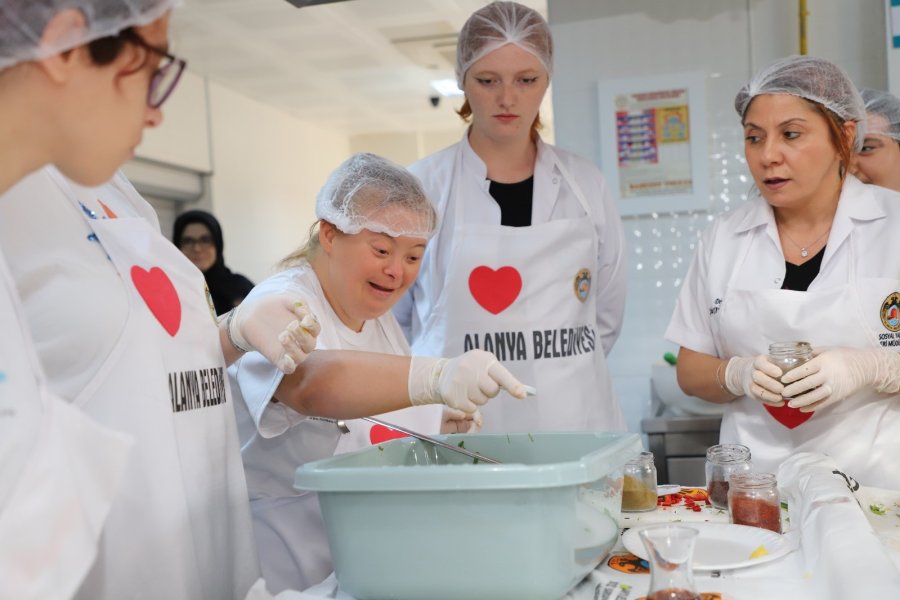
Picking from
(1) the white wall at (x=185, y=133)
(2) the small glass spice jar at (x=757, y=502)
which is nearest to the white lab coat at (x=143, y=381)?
(2) the small glass spice jar at (x=757, y=502)

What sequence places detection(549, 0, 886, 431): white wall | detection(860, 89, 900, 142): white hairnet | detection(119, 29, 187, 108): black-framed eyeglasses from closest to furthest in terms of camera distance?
detection(119, 29, 187, 108): black-framed eyeglasses → detection(860, 89, 900, 142): white hairnet → detection(549, 0, 886, 431): white wall

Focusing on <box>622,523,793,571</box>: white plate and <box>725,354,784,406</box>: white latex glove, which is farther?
<box>725,354,784,406</box>: white latex glove

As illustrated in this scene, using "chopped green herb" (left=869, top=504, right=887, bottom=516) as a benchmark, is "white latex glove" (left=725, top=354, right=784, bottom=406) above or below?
above

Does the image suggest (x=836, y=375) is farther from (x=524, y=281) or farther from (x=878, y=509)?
(x=524, y=281)

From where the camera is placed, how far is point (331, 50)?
6332 mm

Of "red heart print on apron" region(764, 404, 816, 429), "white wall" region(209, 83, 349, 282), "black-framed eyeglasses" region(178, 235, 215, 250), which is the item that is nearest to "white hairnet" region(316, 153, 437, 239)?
"red heart print on apron" region(764, 404, 816, 429)

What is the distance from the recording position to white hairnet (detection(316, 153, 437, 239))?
5.87 feet

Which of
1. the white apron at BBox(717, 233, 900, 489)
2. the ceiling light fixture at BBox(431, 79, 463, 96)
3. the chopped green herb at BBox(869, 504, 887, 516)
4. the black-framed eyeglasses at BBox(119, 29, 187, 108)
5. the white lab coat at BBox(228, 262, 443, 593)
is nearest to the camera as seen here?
the black-framed eyeglasses at BBox(119, 29, 187, 108)

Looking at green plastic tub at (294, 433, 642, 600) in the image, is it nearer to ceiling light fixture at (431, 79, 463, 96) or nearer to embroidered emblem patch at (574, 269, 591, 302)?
embroidered emblem patch at (574, 269, 591, 302)

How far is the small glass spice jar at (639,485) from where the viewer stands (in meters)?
1.52

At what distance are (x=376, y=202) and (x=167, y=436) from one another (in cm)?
72

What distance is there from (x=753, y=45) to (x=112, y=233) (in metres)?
2.71

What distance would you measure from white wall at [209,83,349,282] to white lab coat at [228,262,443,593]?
598 cm

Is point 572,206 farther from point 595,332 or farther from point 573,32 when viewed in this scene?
point 573,32
